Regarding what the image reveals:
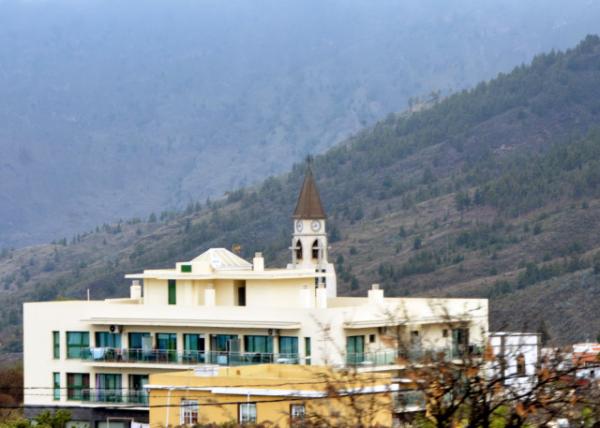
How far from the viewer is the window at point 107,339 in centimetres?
6481

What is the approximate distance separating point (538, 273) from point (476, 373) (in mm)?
120744

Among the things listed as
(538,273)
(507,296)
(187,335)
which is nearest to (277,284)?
(187,335)

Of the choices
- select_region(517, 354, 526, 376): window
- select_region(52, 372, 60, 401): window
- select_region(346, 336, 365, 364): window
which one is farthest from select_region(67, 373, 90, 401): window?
select_region(517, 354, 526, 376): window

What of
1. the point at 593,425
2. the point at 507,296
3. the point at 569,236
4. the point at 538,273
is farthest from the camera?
the point at 569,236

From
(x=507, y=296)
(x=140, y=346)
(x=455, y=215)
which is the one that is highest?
(x=455, y=215)

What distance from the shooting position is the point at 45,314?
2586 inches

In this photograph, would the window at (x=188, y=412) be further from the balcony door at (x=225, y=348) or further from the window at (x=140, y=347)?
the window at (x=140, y=347)

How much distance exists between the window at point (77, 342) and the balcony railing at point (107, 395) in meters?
1.37

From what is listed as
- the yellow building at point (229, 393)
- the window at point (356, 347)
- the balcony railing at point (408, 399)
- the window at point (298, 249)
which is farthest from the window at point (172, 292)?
the balcony railing at point (408, 399)

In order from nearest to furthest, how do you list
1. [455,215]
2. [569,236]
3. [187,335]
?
1. [187,335]
2. [569,236]
3. [455,215]

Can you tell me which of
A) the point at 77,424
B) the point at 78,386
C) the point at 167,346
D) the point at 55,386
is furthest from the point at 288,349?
the point at 55,386

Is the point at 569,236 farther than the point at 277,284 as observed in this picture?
Yes

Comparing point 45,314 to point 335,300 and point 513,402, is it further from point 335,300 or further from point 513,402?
point 513,402

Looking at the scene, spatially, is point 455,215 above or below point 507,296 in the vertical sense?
above
